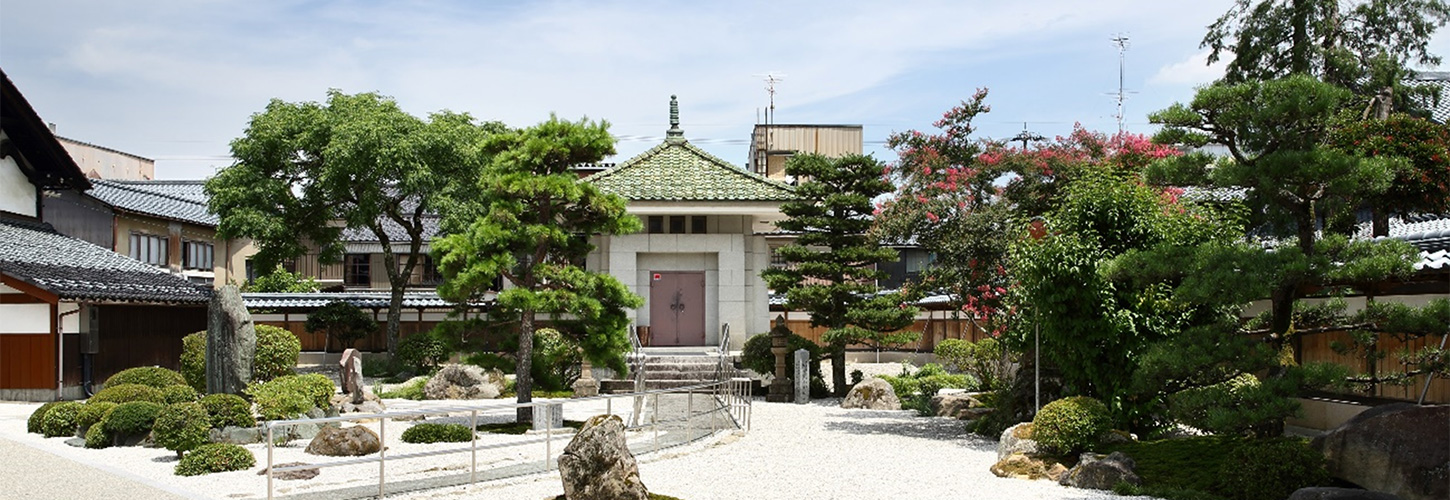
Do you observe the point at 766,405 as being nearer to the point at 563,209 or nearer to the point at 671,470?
the point at 563,209

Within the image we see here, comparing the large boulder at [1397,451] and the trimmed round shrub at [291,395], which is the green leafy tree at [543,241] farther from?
the large boulder at [1397,451]

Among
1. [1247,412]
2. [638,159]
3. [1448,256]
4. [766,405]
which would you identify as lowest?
[766,405]

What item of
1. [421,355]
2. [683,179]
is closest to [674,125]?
[683,179]

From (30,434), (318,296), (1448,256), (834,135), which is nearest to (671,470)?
(1448,256)

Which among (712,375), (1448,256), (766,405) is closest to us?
(1448,256)

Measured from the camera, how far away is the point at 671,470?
41.8 feet

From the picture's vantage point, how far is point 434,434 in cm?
1598

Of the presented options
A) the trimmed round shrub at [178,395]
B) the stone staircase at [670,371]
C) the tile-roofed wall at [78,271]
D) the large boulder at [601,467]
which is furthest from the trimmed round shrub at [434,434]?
the tile-roofed wall at [78,271]

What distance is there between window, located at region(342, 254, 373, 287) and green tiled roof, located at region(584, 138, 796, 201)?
1850 centimetres

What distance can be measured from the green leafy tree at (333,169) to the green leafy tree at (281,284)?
868 cm

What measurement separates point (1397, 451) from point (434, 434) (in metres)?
12.1

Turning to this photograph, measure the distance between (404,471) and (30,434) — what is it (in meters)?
7.23

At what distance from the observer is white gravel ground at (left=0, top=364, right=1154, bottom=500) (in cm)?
1121

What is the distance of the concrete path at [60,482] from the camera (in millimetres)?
10852
